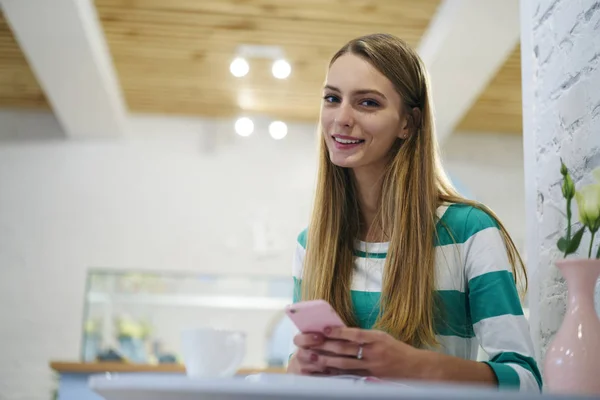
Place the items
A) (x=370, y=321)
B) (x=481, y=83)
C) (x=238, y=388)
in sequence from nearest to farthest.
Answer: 1. (x=238, y=388)
2. (x=370, y=321)
3. (x=481, y=83)

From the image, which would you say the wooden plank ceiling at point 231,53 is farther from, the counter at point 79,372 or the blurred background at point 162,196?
the counter at point 79,372

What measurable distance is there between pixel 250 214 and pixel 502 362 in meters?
4.36

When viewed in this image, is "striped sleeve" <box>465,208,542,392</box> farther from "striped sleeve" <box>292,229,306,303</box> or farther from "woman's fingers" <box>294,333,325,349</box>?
"striped sleeve" <box>292,229,306,303</box>

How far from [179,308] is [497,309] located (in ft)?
14.6

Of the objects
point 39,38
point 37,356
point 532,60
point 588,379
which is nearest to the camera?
point 588,379

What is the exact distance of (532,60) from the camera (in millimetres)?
1855

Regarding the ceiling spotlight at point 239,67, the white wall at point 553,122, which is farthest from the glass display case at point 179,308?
the white wall at point 553,122

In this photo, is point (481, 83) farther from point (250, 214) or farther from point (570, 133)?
point (570, 133)

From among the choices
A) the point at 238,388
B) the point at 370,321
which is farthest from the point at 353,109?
the point at 238,388

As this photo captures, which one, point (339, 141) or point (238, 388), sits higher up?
point (339, 141)

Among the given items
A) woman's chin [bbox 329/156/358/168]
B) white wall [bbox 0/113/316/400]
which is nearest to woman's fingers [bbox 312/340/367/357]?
woman's chin [bbox 329/156/358/168]

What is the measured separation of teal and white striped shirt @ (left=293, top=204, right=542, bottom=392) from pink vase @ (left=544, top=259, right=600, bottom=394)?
14 centimetres

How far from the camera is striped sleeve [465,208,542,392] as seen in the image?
132 centimetres

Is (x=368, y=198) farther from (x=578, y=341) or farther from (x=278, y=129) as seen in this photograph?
(x=278, y=129)
